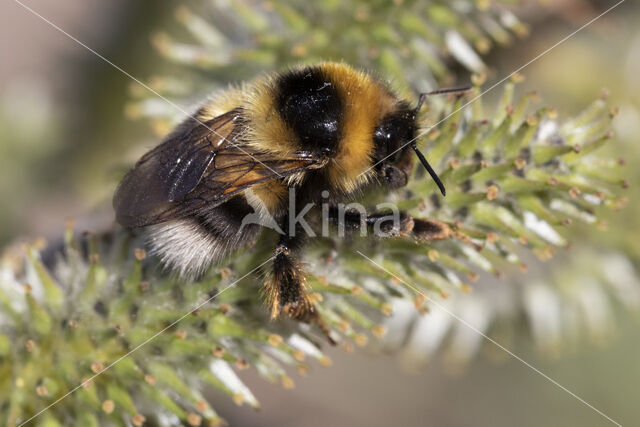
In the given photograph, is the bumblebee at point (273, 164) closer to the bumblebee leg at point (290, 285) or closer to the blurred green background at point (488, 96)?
the bumblebee leg at point (290, 285)

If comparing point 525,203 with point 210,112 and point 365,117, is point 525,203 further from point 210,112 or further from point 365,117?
point 210,112

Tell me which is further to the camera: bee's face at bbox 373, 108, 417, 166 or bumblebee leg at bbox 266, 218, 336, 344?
bumblebee leg at bbox 266, 218, 336, 344

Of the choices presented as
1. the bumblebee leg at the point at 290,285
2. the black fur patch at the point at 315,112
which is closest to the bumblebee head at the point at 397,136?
the black fur patch at the point at 315,112

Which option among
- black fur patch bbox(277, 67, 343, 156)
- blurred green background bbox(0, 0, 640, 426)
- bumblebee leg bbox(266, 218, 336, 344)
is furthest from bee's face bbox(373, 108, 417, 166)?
blurred green background bbox(0, 0, 640, 426)

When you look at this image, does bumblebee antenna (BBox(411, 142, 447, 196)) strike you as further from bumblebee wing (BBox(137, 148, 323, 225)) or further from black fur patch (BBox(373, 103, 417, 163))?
bumblebee wing (BBox(137, 148, 323, 225))

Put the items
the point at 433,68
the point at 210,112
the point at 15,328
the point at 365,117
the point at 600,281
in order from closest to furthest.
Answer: the point at 365,117 → the point at 210,112 → the point at 15,328 → the point at 433,68 → the point at 600,281

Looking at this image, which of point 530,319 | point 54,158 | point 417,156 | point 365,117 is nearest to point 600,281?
point 530,319

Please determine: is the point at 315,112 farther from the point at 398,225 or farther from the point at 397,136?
the point at 398,225
